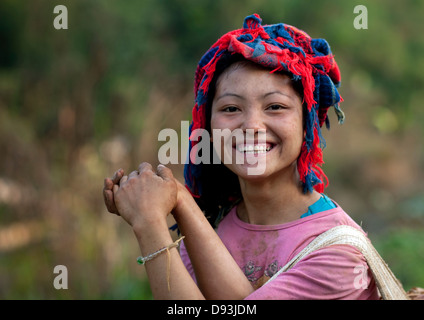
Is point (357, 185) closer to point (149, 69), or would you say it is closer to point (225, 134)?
point (149, 69)

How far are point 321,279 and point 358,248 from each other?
0.21 m

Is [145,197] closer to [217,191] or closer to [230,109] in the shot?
[230,109]

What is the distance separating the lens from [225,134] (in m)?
2.21

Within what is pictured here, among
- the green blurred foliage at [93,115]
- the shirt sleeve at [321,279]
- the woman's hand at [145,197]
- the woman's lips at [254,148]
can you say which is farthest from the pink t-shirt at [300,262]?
the green blurred foliage at [93,115]

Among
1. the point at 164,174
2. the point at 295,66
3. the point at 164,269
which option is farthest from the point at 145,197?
the point at 295,66

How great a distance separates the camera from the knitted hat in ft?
6.99

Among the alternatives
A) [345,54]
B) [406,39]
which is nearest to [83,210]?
[345,54]

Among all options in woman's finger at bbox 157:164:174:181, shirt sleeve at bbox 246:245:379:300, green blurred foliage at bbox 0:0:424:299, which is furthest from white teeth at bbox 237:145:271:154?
green blurred foliage at bbox 0:0:424:299

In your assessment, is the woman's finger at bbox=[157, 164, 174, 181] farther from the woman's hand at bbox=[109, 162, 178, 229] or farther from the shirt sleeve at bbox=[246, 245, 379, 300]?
the shirt sleeve at bbox=[246, 245, 379, 300]

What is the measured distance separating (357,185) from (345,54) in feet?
7.54

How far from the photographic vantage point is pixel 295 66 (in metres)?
2.13

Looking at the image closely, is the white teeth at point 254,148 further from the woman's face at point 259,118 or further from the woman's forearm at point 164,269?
the woman's forearm at point 164,269
